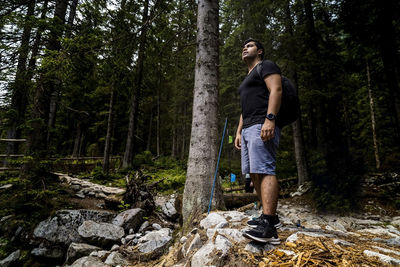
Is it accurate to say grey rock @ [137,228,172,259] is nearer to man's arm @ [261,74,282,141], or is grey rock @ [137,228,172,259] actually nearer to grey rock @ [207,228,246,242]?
grey rock @ [207,228,246,242]

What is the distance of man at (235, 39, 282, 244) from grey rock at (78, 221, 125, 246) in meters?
3.02

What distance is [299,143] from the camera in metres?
8.61

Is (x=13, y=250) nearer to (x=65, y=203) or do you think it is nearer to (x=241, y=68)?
(x=65, y=203)

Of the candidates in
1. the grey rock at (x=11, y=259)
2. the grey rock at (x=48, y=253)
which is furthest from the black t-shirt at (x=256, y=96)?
the grey rock at (x=11, y=259)

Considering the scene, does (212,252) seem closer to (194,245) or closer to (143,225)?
(194,245)

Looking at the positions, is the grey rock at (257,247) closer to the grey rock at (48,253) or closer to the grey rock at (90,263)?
the grey rock at (90,263)

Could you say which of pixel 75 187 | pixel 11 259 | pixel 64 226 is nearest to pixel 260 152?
pixel 64 226

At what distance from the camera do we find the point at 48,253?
3.96 meters

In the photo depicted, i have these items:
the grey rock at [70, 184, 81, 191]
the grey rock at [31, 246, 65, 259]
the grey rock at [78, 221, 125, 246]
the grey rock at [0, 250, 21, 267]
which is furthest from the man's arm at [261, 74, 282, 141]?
the grey rock at [70, 184, 81, 191]

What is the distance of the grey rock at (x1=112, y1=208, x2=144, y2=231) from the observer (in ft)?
14.4

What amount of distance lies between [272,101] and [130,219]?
4197 millimetres

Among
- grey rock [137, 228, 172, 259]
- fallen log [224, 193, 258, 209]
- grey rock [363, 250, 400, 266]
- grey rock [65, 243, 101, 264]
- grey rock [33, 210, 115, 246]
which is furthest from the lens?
fallen log [224, 193, 258, 209]

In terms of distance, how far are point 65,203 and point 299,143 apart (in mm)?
9010

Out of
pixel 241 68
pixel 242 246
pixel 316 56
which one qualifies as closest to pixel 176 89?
pixel 241 68
